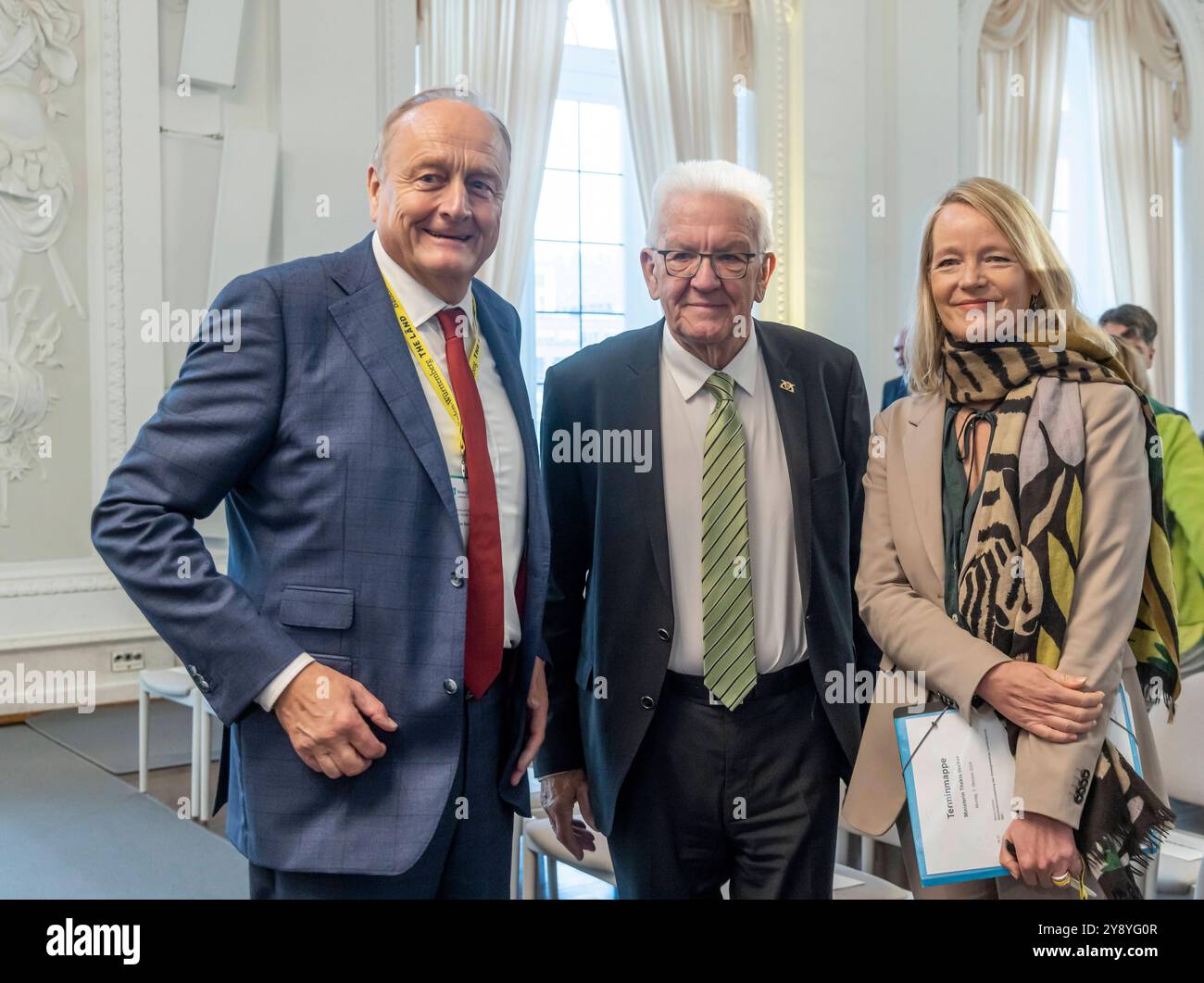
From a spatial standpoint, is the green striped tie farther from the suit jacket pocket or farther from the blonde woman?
the suit jacket pocket

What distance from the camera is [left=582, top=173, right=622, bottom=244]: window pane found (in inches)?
287

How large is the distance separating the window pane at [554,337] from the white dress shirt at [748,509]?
5.03 metres

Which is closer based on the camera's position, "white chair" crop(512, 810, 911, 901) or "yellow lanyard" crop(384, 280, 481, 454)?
"yellow lanyard" crop(384, 280, 481, 454)

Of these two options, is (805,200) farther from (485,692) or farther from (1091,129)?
(485,692)

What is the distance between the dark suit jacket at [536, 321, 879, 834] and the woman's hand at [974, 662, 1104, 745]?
1.10ft

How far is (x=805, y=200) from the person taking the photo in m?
7.18

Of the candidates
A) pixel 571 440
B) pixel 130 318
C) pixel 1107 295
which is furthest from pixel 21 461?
pixel 1107 295

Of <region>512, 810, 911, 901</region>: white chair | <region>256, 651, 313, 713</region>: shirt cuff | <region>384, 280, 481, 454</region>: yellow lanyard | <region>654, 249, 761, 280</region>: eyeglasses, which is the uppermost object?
<region>654, 249, 761, 280</region>: eyeglasses

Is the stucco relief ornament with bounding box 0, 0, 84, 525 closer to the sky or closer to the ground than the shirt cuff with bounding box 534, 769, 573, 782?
closer to the sky

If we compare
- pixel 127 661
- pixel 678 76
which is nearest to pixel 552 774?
pixel 127 661

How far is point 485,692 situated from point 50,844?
2.90m

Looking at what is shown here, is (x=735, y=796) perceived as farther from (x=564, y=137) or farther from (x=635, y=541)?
(x=564, y=137)

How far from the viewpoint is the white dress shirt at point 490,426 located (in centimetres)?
174

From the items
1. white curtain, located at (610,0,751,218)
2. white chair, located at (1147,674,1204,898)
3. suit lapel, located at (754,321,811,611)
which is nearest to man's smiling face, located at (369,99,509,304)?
suit lapel, located at (754,321,811,611)
